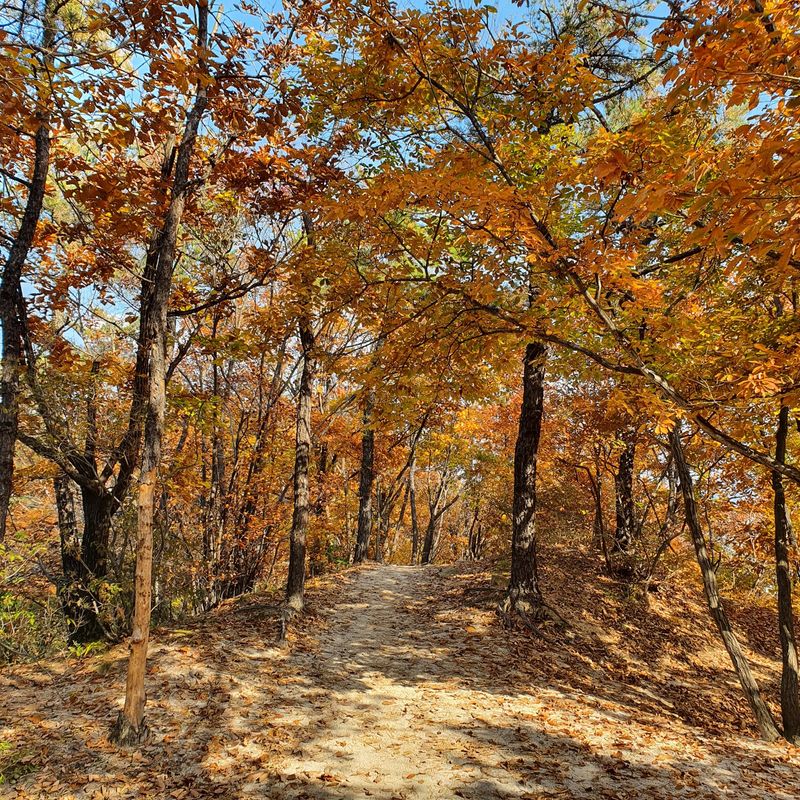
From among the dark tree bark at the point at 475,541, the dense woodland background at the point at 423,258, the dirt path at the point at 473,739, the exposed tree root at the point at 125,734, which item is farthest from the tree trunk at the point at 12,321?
the dark tree bark at the point at 475,541

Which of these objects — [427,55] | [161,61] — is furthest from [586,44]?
[161,61]

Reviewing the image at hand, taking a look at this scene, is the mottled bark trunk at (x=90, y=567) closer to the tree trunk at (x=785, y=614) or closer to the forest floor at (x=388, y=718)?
the forest floor at (x=388, y=718)

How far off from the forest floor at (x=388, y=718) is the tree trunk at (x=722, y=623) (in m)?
0.43

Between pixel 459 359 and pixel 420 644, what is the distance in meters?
5.24

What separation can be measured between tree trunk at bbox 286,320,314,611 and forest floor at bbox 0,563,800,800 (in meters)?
0.61

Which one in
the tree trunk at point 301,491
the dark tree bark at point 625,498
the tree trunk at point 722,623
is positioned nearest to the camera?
the tree trunk at point 722,623

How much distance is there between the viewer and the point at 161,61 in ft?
12.4

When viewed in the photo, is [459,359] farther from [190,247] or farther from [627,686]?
[190,247]

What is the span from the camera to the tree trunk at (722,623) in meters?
6.84

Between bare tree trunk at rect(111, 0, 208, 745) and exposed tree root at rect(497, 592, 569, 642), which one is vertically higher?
bare tree trunk at rect(111, 0, 208, 745)

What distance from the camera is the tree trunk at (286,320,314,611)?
877 centimetres

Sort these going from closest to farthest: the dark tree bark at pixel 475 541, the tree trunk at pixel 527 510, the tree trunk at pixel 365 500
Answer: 1. the tree trunk at pixel 527 510
2. the tree trunk at pixel 365 500
3. the dark tree bark at pixel 475 541

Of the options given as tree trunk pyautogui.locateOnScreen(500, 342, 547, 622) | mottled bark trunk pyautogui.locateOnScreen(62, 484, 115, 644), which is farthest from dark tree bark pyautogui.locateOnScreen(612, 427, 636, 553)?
mottled bark trunk pyautogui.locateOnScreen(62, 484, 115, 644)

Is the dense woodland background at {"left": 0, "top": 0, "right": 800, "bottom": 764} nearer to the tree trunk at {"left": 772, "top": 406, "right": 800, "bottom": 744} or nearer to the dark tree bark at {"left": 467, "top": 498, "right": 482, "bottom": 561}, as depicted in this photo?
the tree trunk at {"left": 772, "top": 406, "right": 800, "bottom": 744}
